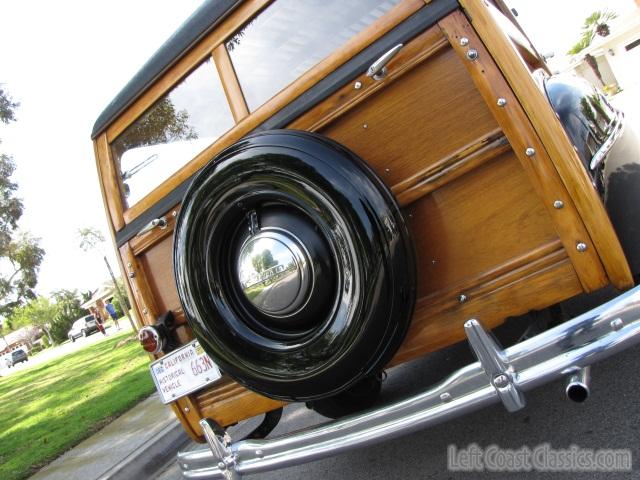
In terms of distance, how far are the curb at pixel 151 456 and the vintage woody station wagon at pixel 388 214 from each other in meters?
2.34

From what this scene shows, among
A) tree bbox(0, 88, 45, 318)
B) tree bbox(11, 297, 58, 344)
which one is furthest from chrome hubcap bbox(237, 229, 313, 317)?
tree bbox(11, 297, 58, 344)

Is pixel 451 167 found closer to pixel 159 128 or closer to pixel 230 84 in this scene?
pixel 230 84

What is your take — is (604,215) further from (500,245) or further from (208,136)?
(208,136)

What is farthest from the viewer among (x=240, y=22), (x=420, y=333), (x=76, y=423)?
(x=76, y=423)

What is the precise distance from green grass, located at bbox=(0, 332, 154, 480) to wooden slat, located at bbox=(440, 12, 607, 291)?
589cm

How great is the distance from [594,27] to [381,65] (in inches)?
1760

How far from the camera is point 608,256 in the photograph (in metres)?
1.66

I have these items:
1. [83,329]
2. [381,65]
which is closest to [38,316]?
[83,329]

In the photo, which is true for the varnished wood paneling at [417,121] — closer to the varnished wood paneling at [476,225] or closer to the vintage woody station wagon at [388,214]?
the vintage woody station wagon at [388,214]

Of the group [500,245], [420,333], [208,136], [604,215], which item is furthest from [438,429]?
[208,136]

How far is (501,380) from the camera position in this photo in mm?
1644

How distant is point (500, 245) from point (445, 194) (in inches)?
10.3

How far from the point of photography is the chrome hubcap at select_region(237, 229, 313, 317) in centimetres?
185

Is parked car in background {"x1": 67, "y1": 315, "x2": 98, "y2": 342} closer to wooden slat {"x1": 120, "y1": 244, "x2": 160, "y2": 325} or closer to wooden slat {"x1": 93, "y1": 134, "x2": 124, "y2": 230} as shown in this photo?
wooden slat {"x1": 93, "y1": 134, "x2": 124, "y2": 230}
